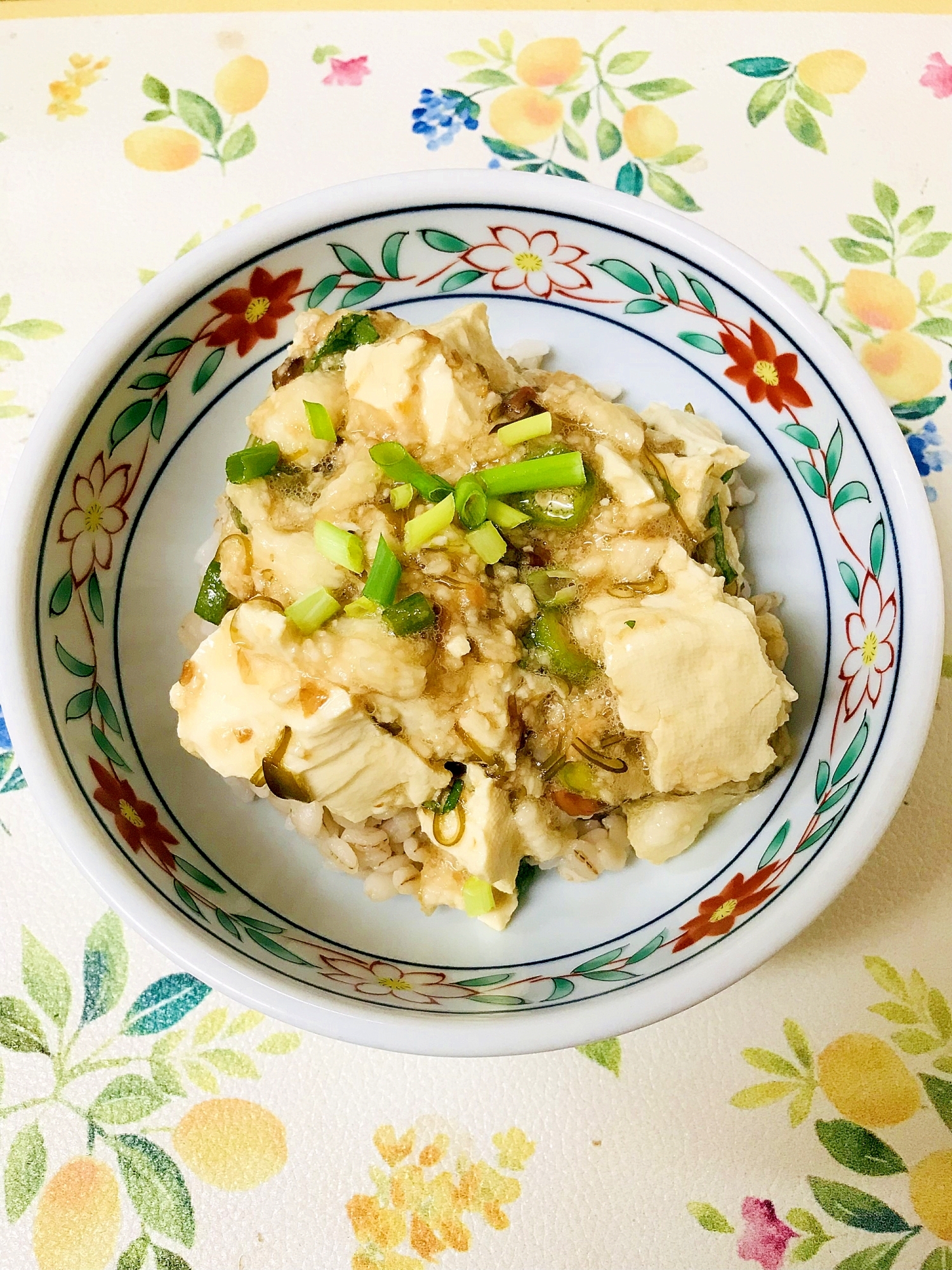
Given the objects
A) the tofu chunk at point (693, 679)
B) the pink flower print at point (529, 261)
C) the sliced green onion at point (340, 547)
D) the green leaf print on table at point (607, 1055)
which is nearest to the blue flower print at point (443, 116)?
the pink flower print at point (529, 261)

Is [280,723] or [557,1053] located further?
[557,1053]

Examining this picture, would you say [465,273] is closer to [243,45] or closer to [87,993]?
[243,45]

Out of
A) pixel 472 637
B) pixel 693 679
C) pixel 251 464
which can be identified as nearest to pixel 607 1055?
pixel 693 679

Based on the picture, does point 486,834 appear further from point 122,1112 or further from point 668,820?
point 122,1112

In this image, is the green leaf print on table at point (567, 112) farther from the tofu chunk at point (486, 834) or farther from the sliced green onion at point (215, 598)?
the tofu chunk at point (486, 834)

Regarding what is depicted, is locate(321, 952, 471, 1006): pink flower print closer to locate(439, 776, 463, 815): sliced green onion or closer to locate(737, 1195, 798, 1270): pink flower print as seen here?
locate(439, 776, 463, 815): sliced green onion

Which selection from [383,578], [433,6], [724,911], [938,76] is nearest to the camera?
[383,578]

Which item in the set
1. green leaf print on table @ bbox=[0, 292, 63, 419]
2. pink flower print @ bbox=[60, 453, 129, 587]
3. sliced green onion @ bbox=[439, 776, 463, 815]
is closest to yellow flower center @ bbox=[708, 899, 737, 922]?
sliced green onion @ bbox=[439, 776, 463, 815]
